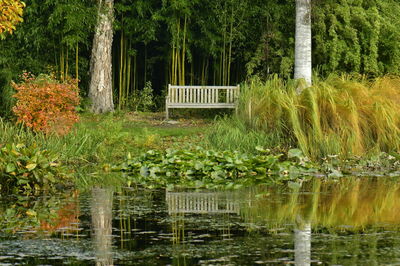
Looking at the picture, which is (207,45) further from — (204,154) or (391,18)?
(204,154)

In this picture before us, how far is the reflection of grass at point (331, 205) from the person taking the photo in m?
9.09

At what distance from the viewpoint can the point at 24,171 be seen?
11156 mm

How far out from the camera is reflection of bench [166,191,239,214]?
9.78 meters

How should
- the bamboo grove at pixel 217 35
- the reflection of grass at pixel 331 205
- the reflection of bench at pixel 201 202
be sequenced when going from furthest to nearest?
1. the bamboo grove at pixel 217 35
2. the reflection of bench at pixel 201 202
3. the reflection of grass at pixel 331 205

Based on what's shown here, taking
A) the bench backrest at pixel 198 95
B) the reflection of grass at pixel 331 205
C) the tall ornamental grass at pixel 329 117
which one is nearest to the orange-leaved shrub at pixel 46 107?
the tall ornamental grass at pixel 329 117

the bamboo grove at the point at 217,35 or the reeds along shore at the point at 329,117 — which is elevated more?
the bamboo grove at the point at 217,35

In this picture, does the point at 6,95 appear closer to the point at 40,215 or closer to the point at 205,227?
the point at 40,215

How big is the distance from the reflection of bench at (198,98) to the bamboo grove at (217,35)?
1017mm

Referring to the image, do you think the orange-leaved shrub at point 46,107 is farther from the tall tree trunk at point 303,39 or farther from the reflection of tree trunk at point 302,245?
the reflection of tree trunk at point 302,245

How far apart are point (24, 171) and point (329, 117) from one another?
18.9 ft

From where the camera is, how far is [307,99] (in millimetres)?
14914

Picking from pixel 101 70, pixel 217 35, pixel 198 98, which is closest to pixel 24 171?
pixel 198 98

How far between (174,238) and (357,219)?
7.13ft

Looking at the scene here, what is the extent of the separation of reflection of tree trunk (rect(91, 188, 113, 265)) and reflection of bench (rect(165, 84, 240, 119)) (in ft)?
33.0
